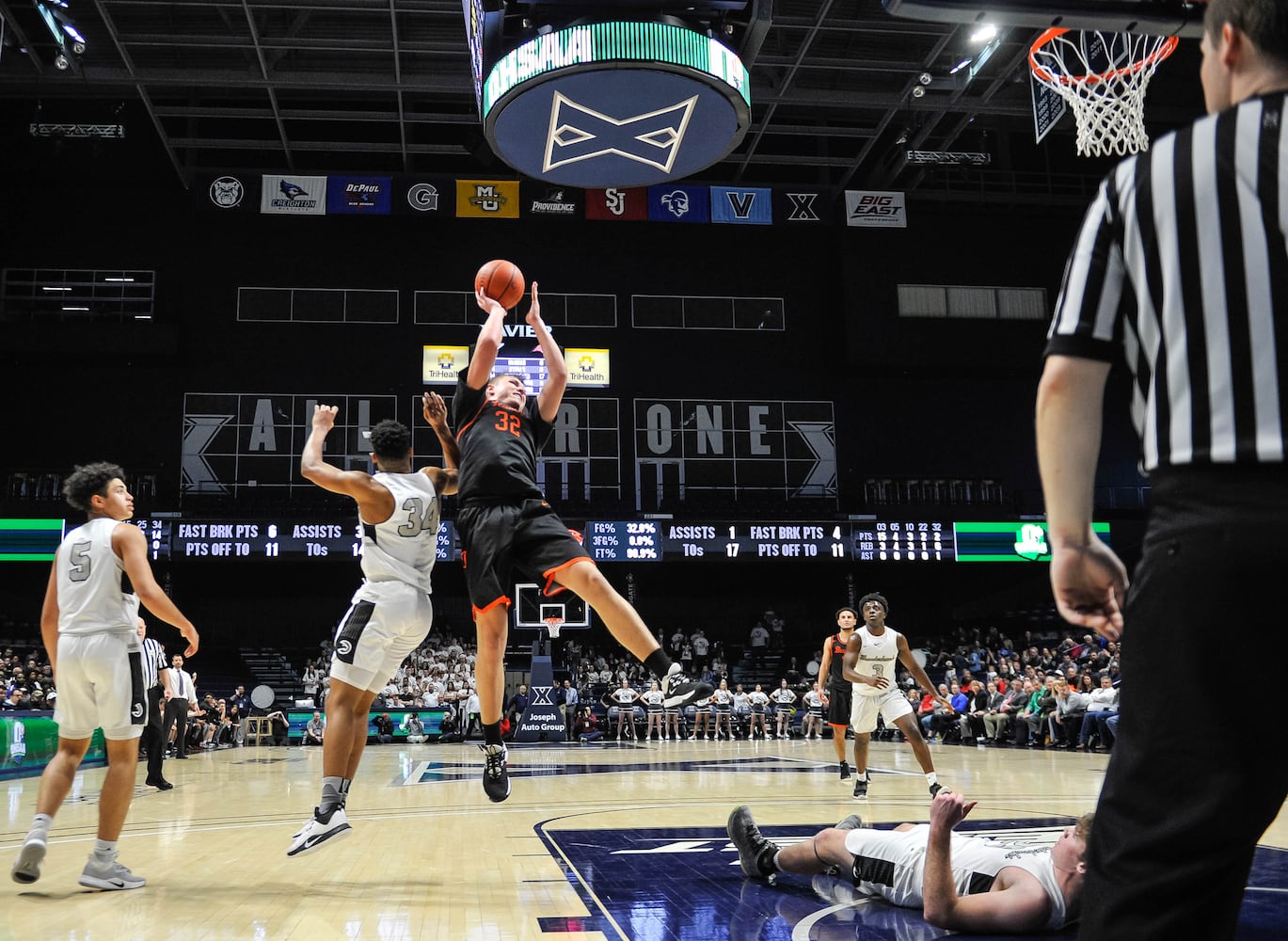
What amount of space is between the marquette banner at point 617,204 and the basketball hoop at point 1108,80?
47.8 ft

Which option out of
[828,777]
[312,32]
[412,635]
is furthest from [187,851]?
[312,32]

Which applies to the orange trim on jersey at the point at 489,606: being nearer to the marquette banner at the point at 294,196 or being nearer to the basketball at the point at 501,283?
the basketball at the point at 501,283

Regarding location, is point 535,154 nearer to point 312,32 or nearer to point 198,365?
point 312,32

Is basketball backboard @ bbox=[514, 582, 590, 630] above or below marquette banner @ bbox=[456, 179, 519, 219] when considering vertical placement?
below

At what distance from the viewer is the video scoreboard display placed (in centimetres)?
2164

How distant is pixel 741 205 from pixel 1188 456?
26139mm

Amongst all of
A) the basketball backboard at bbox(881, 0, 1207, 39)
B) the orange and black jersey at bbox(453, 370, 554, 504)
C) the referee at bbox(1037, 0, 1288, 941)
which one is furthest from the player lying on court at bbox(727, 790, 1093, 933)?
the basketball backboard at bbox(881, 0, 1207, 39)

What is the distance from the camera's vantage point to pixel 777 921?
3641 mm

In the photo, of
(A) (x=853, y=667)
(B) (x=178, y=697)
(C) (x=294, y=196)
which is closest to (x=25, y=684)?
(B) (x=178, y=697)

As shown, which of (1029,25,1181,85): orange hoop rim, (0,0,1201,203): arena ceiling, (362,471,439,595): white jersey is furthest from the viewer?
(0,0,1201,203): arena ceiling

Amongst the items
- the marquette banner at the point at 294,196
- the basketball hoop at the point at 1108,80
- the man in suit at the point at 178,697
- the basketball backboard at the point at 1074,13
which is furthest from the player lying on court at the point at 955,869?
the marquette banner at the point at 294,196

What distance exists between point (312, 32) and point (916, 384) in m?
17.1

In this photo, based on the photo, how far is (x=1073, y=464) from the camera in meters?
1.67

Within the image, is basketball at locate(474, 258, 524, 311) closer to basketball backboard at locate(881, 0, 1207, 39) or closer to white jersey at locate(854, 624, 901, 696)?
basketball backboard at locate(881, 0, 1207, 39)
